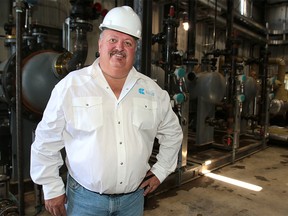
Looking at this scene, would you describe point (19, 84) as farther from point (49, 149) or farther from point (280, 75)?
point (280, 75)

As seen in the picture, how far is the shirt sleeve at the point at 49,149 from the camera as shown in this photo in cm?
89

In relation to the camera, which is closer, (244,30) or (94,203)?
(94,203)

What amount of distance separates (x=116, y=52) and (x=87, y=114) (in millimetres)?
242

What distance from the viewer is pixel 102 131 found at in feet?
2.98

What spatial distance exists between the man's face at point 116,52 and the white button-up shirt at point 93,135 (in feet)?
0.14

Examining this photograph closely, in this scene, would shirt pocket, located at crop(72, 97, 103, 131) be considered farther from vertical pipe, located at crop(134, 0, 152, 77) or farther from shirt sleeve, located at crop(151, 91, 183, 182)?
vertical pipe, located at crop(134, 0, 152, 77)

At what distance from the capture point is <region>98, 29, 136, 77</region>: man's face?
94 centimetres

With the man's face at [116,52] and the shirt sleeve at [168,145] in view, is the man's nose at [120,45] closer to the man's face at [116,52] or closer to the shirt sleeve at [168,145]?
the man's face at [116,52]

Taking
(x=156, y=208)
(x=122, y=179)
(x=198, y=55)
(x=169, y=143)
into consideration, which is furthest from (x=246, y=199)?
(x=198, y=55)

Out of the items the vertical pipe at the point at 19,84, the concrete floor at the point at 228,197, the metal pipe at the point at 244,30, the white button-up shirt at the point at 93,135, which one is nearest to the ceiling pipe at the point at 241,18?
the metal pipe at the point at 244,30

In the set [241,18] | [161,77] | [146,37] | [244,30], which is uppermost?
[241,18]

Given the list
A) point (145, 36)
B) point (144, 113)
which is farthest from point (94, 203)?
point (145, 36)

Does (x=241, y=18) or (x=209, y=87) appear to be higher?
(x=241, y=18)

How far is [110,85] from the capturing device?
0.99 m
